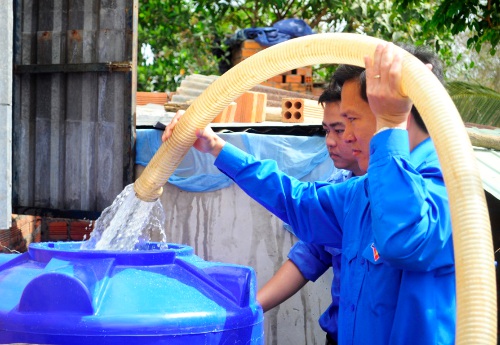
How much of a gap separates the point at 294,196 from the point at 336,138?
0.54m

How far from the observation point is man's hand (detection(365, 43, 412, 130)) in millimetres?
1919

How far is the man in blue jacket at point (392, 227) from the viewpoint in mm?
1849

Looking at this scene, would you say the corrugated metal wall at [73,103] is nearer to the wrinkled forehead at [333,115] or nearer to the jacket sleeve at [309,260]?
the jacket sleeve at [309,260]

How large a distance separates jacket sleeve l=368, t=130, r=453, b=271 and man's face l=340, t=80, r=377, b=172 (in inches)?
12.1

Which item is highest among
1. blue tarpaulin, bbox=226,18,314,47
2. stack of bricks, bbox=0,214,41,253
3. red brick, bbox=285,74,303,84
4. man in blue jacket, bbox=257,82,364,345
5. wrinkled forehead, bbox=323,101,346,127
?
blue tarpaulin, bbox=226,18,314,47

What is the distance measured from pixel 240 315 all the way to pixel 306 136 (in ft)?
11.3

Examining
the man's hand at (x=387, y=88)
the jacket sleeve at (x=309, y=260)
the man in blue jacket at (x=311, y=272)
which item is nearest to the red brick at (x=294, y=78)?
the man in blue jacket at (x=311, y=272)

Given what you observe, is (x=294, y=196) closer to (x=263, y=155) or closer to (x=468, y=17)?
(x=263, y=155)

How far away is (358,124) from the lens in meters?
2.29

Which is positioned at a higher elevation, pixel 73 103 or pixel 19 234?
pixel 73 103

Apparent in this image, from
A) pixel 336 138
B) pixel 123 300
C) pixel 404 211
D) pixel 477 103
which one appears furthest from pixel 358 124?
pixel 477 103

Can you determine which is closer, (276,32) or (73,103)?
(73,103)

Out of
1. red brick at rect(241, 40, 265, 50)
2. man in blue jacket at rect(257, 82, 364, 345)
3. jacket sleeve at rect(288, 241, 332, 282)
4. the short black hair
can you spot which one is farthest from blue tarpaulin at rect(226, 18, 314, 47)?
the short black hair

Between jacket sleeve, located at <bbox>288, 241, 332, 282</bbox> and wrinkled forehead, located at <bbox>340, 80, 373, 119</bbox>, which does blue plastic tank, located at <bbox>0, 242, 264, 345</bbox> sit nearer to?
wrinkled forehead, located at <bbox>340, 80, 373, 119</bbox>
